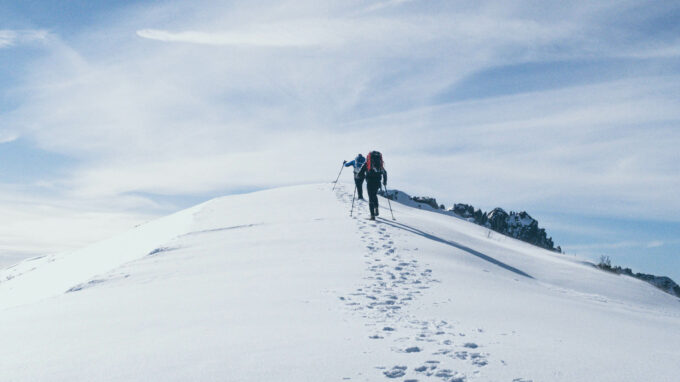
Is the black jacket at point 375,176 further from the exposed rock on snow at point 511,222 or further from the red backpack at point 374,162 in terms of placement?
the exposed rock on snow at point 511,222

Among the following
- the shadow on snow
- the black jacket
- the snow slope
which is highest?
the black jacket

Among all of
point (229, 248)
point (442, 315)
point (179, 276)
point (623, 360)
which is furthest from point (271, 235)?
point (623, 360)

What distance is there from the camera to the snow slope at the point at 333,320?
4.61 metres

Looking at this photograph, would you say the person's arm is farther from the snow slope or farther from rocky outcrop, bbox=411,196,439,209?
rocky outcrop, bbox=411,196,439,209

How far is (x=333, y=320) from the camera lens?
19.6 ft

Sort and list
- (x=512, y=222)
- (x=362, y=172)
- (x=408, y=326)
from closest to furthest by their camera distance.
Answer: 1. (x=408, y=326)
2. (x=362, y=172)
3. (x=512, y=222)

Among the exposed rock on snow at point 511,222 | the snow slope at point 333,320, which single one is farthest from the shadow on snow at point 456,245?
A: the exposed rock on snow at point 511,222

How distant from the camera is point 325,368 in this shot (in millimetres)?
4477

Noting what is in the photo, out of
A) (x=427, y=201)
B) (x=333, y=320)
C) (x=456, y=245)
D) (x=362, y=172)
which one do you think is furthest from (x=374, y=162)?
(x=427, y=201)

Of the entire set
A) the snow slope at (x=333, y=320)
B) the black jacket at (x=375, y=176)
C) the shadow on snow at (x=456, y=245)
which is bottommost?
the snow slope at (x=333, y=320)

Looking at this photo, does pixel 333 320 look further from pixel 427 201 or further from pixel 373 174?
pixel 427 201

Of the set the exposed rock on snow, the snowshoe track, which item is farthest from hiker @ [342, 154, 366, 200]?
the exposed rock on snow

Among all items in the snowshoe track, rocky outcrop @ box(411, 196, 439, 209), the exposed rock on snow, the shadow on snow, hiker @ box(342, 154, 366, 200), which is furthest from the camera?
the exposed rock on snow

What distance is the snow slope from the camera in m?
4.61
